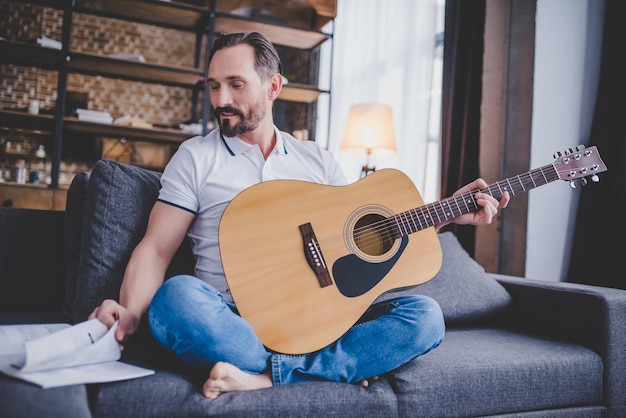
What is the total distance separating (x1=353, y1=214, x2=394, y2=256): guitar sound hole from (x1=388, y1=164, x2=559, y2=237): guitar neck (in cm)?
3

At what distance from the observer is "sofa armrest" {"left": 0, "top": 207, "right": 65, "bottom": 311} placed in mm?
1690

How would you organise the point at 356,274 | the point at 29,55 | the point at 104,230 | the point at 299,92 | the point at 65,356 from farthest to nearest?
the point at 299,92
the point at 29,55
the point at 104,230
the point at 356,274
the point at 65,356

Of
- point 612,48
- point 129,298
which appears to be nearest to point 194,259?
point 129,298

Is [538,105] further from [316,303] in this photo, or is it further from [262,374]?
[262,374]

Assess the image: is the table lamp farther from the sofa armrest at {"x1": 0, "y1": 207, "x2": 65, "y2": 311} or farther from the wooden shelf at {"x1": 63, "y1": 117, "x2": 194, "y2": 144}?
the sofa armrest at {"x1": 0, "y1": 207, "x2": 65, "y2": 311}

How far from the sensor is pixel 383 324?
1.31 m

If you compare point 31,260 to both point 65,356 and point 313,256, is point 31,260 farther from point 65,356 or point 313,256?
point 313,256

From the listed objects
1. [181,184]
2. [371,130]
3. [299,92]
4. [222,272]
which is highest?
[299,92]

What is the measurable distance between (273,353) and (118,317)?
0.37 meters

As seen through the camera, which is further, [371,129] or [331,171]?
[371,129]

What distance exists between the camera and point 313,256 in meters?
1.33

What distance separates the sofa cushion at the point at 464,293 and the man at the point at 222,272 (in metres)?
0.40

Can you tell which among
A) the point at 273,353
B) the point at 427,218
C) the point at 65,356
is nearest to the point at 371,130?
the point at 427,218

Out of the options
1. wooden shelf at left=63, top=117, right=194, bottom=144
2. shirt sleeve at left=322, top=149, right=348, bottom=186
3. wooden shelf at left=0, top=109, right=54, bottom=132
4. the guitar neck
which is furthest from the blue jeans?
wooden shelf at left=0, top=109, right=54, bottom=132
